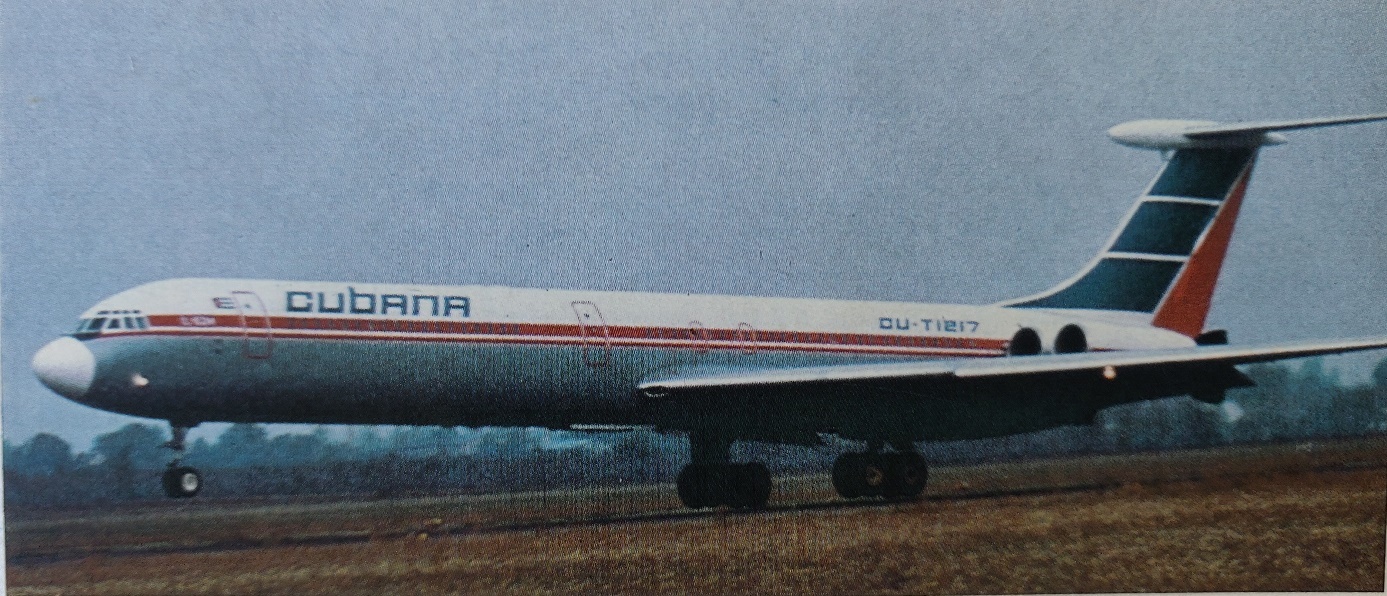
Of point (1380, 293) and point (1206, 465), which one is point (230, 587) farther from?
point (1380, 293)

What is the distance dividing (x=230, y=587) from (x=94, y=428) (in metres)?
2.21

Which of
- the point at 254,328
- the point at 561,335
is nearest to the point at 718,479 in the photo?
the point at 561,335

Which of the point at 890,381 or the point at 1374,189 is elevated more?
the point at 1374,189

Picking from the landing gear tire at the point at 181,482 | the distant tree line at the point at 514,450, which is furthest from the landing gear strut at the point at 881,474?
the landing gear tire at the point at 181,482

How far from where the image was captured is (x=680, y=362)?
13562mm

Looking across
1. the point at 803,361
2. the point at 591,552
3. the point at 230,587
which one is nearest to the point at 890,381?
the point at 803,361

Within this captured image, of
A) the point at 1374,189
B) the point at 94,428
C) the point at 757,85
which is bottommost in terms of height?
the point at 94,428

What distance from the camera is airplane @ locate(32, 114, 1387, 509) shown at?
11406mm

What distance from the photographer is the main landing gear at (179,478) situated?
35.7 ft

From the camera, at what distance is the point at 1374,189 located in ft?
39.5

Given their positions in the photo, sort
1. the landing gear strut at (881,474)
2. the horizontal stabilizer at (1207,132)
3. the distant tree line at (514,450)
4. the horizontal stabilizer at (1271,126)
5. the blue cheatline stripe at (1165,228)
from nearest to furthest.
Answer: the distant tree line at (514,450) < the horizontal stabilizer at (1271,126) < the horizontal stabilizer at (1207,132) < the landing gear strut at (881,474) < the blue cheatline stripe at (1165,228)

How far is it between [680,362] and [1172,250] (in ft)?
20.9

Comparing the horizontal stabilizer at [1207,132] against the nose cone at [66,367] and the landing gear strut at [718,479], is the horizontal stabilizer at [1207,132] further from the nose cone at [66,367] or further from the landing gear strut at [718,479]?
the nose cone at [66,367]

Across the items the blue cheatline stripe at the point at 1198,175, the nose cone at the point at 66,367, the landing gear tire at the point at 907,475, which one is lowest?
the landing gear tire at the point at 907,475
